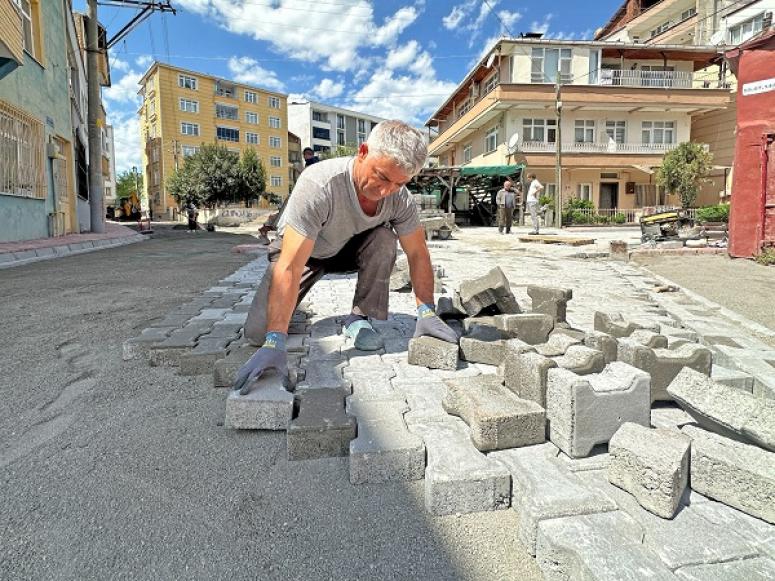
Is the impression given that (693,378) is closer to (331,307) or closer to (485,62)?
(331,307)

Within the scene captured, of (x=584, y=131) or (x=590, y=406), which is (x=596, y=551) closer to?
(x=590, y=406)

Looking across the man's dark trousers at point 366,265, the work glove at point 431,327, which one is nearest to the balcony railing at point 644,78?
the man's dark trousers at point 366,265

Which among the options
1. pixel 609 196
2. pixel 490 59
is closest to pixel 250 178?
pixel 490 59

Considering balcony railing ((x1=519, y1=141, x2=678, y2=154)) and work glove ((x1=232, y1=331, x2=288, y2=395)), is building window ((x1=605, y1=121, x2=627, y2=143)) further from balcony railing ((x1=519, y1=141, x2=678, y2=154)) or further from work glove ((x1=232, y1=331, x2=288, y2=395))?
work glove ((x1=232, y1=331, x2=288, y2=395))

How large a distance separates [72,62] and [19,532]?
21841 millimetres

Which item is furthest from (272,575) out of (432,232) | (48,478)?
(432,232)

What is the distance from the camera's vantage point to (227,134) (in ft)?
168

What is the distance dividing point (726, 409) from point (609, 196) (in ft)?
100

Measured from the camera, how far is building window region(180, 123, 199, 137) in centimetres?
4745

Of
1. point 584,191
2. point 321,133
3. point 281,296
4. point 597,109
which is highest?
point 321,133

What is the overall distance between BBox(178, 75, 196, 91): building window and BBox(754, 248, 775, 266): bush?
4985cm

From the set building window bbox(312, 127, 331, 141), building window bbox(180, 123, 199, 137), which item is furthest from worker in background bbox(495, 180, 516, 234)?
building window bbox(312, 127, 331, 141)

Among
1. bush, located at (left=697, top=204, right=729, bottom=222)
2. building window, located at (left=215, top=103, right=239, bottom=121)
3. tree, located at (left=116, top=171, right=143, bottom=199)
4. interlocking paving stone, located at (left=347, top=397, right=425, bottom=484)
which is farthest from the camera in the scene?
tree, located at (left=116, top=171, right=143, bottom=199)

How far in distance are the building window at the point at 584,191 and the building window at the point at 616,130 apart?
111 inches
